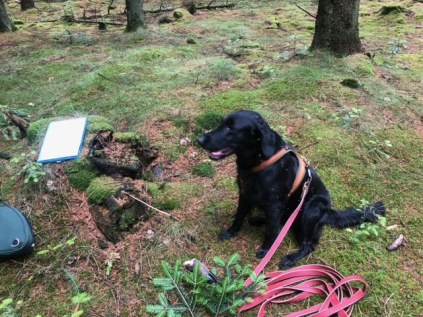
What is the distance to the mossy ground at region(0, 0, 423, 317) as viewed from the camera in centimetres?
287

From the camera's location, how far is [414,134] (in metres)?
4.54

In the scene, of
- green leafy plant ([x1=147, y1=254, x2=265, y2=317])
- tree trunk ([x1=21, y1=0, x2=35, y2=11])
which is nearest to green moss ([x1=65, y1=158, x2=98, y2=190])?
green leafy plant ([x1=147, y1=254, x2=265, y2=317])

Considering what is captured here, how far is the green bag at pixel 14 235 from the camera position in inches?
113

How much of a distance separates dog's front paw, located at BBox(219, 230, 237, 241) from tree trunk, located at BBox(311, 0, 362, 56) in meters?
4.29

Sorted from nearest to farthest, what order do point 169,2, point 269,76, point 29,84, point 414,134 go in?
1. point 414,134
2. point 269,76
3. point 29,84
4. point 169,2

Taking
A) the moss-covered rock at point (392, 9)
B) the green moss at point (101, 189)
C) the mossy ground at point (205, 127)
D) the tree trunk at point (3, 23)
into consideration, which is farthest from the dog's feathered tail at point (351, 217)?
the tree trunk at point (3, 23)

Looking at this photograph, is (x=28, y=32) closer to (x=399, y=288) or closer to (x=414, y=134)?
(x=414, y=134)

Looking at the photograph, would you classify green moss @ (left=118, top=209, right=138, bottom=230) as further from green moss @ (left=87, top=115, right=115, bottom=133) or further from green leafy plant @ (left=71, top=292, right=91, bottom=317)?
green moss @ (left=87, top=115, right=115, bottom=133)

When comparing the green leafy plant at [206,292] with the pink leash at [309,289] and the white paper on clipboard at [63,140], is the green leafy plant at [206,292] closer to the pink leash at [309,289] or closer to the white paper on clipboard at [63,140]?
the pink leash at [309,289]

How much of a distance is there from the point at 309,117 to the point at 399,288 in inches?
97.9

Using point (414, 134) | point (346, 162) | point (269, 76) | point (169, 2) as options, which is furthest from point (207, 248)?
point (169, 2)

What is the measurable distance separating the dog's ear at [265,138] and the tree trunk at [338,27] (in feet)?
13.4

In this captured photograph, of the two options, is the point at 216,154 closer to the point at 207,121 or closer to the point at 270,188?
the point at 270,188

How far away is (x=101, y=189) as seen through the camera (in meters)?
3.23
